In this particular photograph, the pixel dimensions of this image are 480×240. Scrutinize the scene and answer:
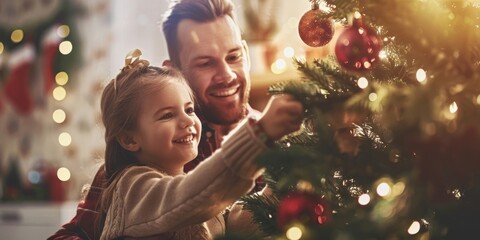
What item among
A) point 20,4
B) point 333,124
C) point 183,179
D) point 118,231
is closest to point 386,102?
point 333,124

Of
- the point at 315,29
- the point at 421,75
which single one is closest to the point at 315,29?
the point at 315,29

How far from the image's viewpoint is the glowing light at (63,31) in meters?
3.33

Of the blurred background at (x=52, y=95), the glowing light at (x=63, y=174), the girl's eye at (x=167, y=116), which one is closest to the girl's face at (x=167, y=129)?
the girl's eye at (x=167, y=116)

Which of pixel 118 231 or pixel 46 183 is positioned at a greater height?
pixel 118 231

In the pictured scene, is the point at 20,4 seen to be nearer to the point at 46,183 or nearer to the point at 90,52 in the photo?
the point at 90,52

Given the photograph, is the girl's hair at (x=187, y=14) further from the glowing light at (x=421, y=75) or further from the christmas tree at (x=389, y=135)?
the glowing light at (x=421, y=75)

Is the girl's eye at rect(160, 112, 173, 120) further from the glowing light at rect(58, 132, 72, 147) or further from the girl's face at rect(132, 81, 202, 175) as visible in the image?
the glowing light at rect(58, 132, 72, 147)

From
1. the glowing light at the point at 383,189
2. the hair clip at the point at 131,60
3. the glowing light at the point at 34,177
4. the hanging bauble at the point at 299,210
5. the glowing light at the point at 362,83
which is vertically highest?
the hair clip at the point at 131,60

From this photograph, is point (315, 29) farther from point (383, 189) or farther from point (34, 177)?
point (34, 177)

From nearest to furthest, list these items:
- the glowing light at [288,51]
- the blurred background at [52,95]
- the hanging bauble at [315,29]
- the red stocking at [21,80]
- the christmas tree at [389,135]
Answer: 1. the christmas tree at [389,135]
2. the hanging bauble at [315,29]
3. the glowing light at [288,51]
4. the blurred background at [52,95]
5. the red stocking at [21,80]

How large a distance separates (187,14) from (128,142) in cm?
31

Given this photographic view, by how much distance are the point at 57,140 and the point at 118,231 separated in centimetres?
246

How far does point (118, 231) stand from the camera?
1.00m

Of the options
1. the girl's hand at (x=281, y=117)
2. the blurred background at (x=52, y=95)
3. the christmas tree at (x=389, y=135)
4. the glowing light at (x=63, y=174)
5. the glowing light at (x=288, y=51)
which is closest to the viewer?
the christmas tree at (x=389, y=135)
